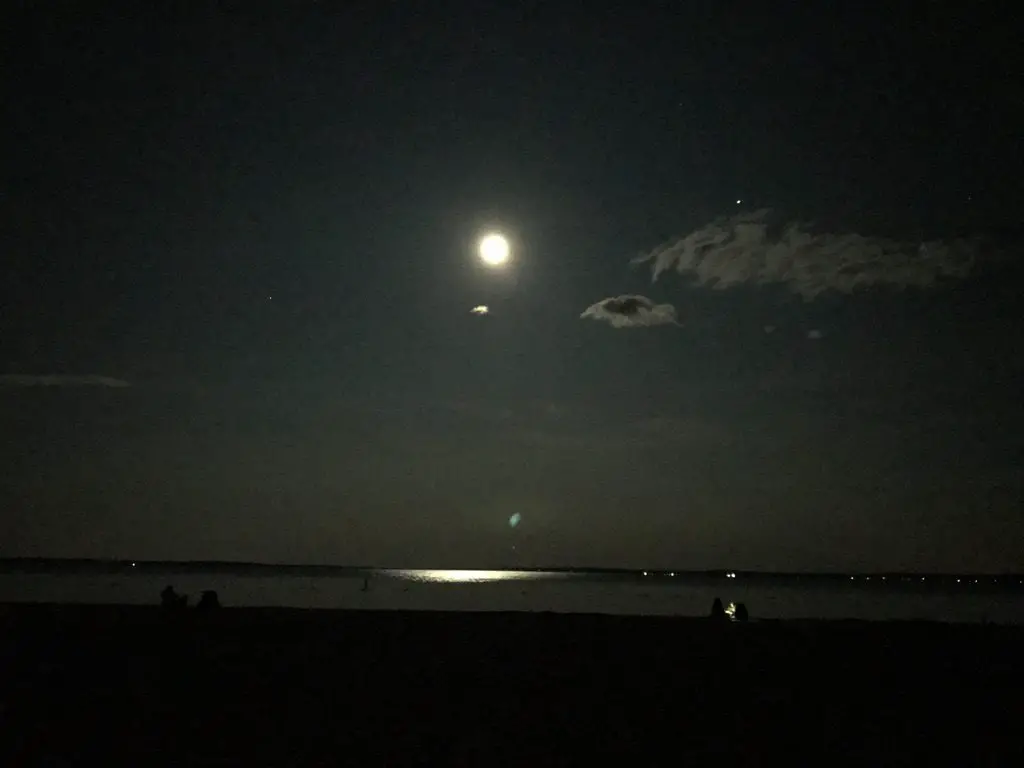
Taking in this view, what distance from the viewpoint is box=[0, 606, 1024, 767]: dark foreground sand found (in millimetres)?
9336

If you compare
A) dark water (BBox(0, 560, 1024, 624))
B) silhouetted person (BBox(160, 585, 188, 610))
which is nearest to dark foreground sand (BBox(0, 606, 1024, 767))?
silhouetted person (BBox(160, 585, 188, 610))

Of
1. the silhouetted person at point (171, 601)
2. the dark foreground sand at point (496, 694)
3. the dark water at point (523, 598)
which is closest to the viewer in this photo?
the dark foreground sand at point (496, 694)

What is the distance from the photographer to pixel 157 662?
13.6 metres

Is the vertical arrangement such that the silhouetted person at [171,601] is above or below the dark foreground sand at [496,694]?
above

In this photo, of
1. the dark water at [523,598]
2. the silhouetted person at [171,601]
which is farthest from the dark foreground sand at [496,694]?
the dark water at [523,598]

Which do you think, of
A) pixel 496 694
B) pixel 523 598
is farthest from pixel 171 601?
pixel 523 598

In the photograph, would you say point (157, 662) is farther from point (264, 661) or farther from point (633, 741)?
point (633, 741)

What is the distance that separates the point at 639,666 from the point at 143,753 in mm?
8935

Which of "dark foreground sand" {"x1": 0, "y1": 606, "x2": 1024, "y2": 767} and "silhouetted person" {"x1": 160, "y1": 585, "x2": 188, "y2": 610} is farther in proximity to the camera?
"silhouetted person" {"x1": 160, "y1": 585, "x2": 188, "y2": 610}

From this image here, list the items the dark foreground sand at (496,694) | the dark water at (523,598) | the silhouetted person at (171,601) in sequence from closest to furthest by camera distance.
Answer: the dark foreground sand at (496,694) < the silhouetted person at (171,601) < the dark water at (523,598)

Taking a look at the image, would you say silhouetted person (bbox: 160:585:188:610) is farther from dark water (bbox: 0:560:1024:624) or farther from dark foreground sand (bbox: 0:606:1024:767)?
dark water (bbox: 0:560:1024:624)

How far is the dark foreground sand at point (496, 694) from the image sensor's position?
9.34m

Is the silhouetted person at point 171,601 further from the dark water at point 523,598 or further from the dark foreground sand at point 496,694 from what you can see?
Answer: the dark water at point 523,598

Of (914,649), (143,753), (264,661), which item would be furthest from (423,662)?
(914,649)
